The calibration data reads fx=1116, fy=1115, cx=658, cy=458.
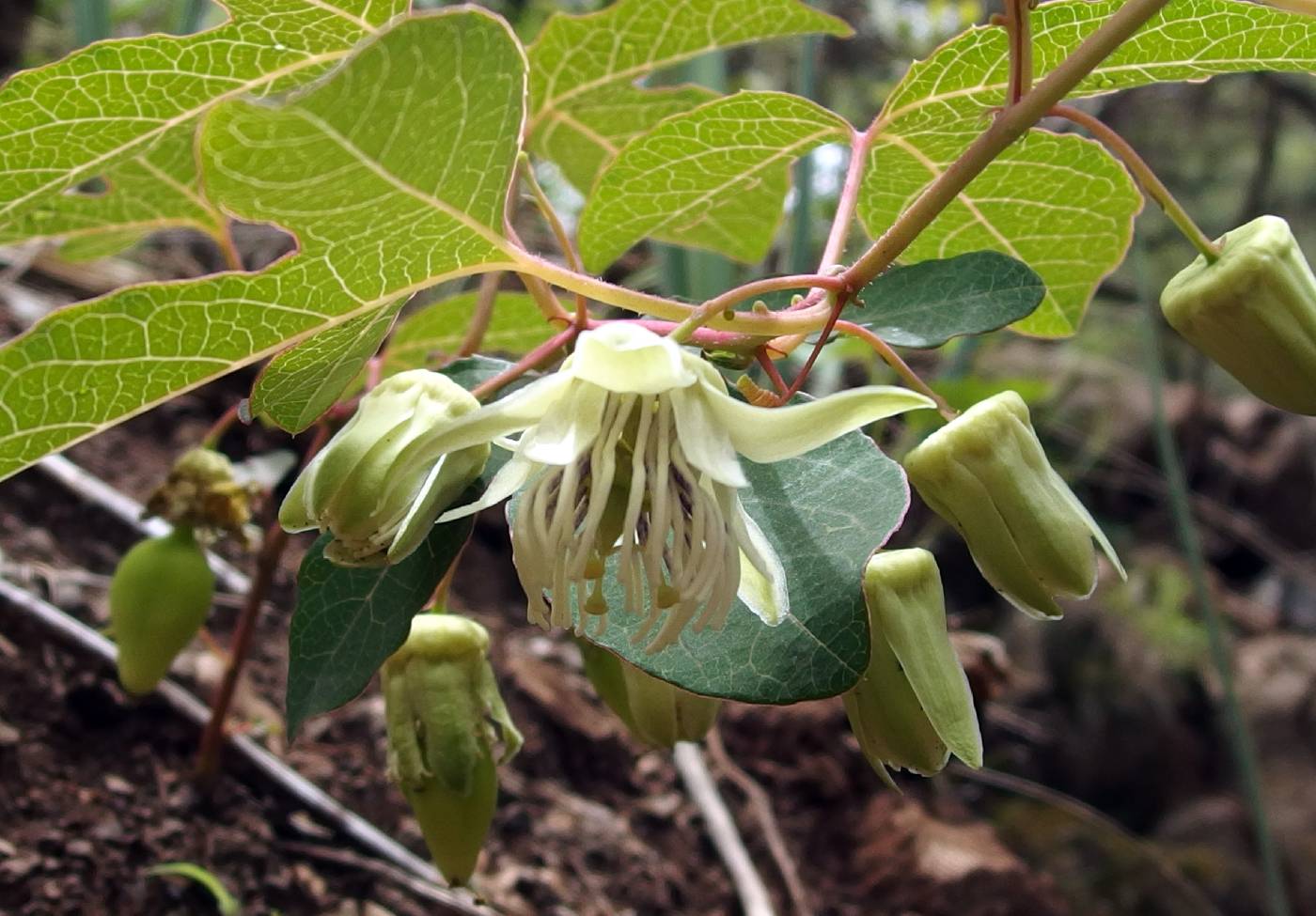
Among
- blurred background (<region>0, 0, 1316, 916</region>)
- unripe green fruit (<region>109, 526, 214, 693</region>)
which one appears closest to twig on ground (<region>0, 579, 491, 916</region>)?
blurred background (<region>0, 0, 1316, 916</region>)

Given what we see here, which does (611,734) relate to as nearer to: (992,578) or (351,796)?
(351,796)

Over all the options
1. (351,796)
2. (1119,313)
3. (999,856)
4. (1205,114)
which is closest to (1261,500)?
(1119,313)

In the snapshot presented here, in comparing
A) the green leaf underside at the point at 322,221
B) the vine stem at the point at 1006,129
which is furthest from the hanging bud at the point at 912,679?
the green leaf underside at the point at 322,221

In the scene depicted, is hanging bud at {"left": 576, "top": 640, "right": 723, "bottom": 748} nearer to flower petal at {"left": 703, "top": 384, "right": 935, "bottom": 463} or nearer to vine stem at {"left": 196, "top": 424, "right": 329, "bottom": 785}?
flower petal at {"left": 703, "top": 384, "right": 935, "bottom": 463}

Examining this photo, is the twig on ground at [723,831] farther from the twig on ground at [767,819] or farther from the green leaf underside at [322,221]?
the green leaf underside at [322,221]

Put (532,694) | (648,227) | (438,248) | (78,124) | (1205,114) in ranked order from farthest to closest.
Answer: (1205,114), (532,694), (648,227), (78,124), (438,248)

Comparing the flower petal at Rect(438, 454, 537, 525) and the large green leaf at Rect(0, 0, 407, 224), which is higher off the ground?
the large green leaf at Rect(0, 0, 407, 224)
